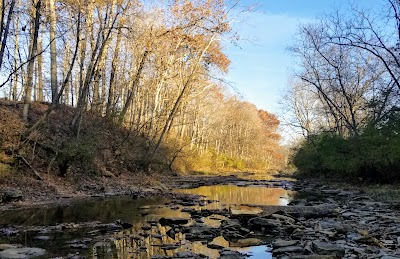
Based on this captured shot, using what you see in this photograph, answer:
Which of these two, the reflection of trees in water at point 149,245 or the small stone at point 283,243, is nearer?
the reflection of trees in water at point 149,245

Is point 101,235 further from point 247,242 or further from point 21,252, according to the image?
point 247,242

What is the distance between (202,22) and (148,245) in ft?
53.7

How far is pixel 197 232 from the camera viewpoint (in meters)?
7.41

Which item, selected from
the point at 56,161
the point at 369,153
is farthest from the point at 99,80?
the point at 369,153

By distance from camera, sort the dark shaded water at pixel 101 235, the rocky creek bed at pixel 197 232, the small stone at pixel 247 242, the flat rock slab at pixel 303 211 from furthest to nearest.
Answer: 1. the flat rock slab at pixel 303 211
2. the small stone at pixel 247 242
3. the dark shaded water at pixel 101 235
4. the rocky creek bed at pixel 197 232

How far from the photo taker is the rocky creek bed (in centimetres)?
577

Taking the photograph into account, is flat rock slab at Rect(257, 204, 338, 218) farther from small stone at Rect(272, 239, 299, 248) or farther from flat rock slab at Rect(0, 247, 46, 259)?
flat rock slab at Rect(0, 247, 46, 259)

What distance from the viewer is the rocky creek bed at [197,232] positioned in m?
5.77

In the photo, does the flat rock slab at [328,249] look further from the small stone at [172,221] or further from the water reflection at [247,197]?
the water reflection at [247,197]

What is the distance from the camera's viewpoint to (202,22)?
20.5 meters

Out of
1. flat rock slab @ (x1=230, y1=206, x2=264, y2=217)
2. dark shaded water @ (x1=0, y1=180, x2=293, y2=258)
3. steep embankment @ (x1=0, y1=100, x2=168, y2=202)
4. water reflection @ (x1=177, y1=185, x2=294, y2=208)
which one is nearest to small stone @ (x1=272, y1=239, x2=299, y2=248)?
dark shaded water @ (x1=0, y1=180, x2=293, y2=258)

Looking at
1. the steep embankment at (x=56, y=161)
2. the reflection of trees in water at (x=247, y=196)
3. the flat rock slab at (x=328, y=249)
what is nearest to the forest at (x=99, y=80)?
the steep embankment at (x=56, y=161)

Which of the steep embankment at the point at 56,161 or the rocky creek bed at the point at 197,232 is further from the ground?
the steep embankment at the point at 56,161

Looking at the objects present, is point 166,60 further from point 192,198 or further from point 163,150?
point 192,198
